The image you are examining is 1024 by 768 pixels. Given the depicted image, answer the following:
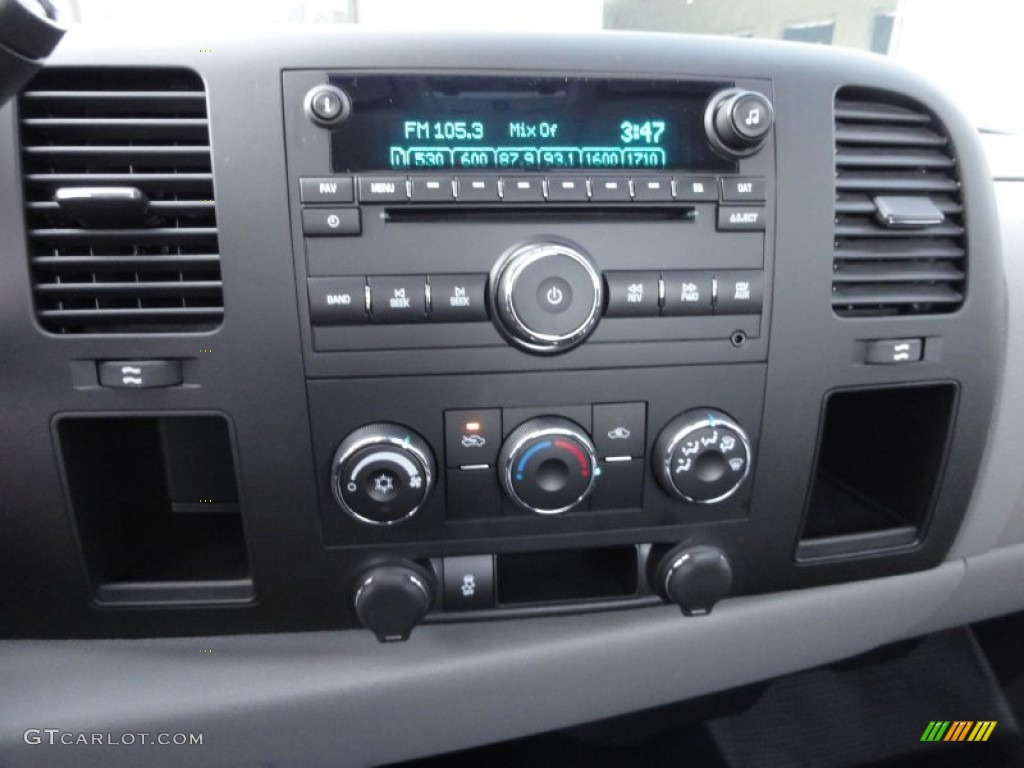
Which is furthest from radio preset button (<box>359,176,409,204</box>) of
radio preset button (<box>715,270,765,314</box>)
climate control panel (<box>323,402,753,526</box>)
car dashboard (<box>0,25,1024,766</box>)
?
radio preset button (<box>715,270,765,314</box>)

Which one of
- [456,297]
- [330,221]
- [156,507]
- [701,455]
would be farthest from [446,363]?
[156,507]

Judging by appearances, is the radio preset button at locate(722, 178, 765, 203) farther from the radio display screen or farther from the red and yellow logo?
the red and yellow logo

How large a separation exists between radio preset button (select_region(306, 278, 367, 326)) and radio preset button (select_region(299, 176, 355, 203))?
7cm

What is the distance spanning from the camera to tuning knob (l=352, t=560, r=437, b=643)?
719mm

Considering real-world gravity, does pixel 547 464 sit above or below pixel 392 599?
above

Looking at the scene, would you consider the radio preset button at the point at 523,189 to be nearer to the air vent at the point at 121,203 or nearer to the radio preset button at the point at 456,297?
the radio preset button at the point at 456,297

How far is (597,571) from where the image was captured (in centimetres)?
87

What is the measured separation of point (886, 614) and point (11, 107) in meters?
1.12

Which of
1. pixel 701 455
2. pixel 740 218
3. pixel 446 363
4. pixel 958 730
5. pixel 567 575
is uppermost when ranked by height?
pixel 740 218

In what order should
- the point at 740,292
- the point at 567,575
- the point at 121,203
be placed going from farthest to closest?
the point at 567,575 → the point at 740,292 → the point at 121,203

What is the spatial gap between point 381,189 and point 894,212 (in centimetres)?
54

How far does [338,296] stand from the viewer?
26.3 inches

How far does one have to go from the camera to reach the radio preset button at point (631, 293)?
700mm

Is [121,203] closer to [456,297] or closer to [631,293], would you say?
[456,297]
